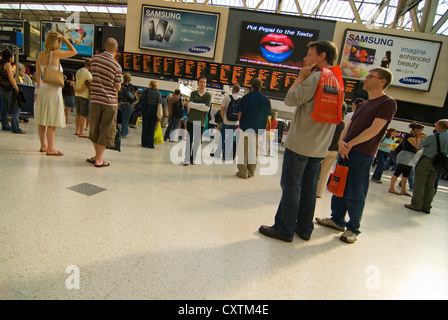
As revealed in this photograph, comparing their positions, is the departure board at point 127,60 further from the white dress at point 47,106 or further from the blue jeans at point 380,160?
the blue jeans at point 380,160

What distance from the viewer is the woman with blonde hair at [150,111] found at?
16.5 feet

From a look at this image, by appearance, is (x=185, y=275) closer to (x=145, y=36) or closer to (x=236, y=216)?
(x=236, y=216)

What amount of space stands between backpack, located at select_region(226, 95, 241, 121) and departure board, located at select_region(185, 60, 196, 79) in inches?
244

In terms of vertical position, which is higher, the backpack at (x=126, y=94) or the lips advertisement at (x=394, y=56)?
the lips advertisement at (x=394, y=56)

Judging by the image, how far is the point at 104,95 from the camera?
3.02 meters

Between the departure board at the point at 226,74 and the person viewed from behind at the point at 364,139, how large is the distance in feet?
26.3

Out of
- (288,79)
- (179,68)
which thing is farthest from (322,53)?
(179,68)

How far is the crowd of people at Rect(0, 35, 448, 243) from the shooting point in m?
1.88

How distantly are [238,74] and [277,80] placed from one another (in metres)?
1.60

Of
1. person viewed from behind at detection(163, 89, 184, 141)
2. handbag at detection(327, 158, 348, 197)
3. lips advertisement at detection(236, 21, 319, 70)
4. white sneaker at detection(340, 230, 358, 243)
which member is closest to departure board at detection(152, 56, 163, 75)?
A: lips advertisement at detection(236, 21, 319, 70)

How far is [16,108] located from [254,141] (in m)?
4.63

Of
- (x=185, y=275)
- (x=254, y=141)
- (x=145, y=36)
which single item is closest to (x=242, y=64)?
(x=145, y=36)

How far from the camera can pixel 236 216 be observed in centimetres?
236

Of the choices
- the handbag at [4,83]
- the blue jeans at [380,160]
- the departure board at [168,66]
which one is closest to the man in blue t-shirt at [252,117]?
the blue jeans at [380,160]
